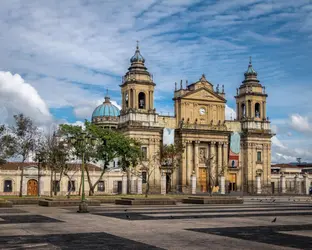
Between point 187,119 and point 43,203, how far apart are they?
48.1 meters

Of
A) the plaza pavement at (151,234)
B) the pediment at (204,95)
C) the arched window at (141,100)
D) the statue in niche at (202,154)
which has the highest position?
the pediment at (204,95)

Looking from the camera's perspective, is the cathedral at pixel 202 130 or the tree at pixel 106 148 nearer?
the tree at pixel 106 148

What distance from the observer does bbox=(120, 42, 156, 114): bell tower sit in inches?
3250

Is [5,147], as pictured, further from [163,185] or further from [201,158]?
[201,158]

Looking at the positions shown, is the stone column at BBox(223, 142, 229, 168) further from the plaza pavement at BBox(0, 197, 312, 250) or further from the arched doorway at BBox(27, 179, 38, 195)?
the plaza pavement at BBox(0, 197, 312, 250)

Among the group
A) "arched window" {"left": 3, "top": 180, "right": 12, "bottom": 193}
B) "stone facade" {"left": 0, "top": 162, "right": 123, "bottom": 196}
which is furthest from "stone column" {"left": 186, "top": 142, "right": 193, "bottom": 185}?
"arched window" {"left": 3, "top": 180, "right": 12, "bottom": 193}

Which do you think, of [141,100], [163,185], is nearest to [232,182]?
[163,185]

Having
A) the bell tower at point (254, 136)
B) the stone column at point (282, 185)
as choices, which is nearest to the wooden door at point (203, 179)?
the bell tower at point (254, 136)

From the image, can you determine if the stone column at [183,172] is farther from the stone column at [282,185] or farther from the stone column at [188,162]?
the stone column at [282,185]

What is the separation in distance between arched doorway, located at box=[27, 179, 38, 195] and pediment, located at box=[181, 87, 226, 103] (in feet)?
94.7

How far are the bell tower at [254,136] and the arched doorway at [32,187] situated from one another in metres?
37.5

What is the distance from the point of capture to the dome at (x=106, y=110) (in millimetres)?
97000

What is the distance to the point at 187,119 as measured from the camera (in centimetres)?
8612

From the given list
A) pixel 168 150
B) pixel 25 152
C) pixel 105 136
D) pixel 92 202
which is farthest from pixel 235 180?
pixel 92 202
